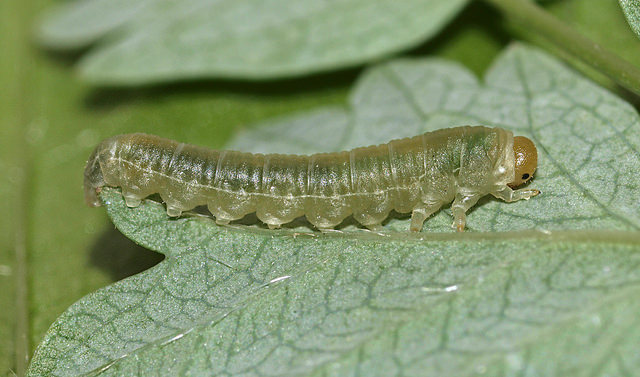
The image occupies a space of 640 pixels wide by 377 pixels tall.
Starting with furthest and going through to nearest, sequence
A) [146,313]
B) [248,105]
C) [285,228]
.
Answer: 1. [248,105]
2. [285,228]
3. [146,313]

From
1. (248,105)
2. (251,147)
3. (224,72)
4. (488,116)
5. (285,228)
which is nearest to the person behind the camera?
(285,228)

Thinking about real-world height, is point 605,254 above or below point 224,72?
below

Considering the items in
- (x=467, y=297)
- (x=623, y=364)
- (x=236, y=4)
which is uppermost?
(x=236, y=4)

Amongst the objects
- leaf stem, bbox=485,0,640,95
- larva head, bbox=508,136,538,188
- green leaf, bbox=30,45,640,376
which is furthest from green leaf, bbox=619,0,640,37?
larva head, bbox=508,136,538,188

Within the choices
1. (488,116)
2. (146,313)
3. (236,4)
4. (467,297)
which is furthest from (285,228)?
(236,4)

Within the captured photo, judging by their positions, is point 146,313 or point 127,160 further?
point 127,160

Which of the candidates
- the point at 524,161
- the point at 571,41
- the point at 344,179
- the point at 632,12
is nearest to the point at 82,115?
the point at 344,179

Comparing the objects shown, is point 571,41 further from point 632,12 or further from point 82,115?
point 82,115

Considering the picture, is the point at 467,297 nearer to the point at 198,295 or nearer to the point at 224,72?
the point at 198,295
